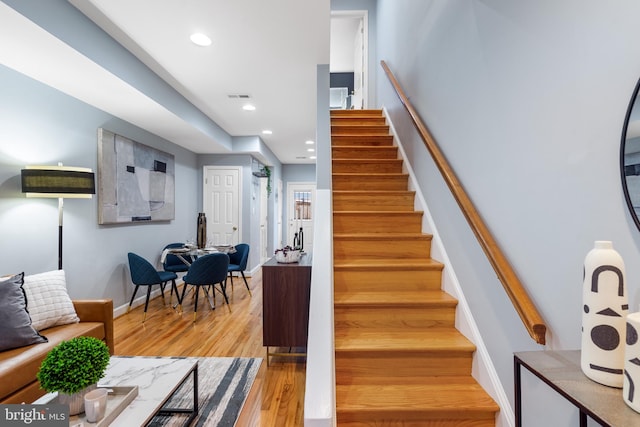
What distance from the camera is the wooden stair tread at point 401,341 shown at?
1785 millimetres

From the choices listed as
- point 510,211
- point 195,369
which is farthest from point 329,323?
point 195,369

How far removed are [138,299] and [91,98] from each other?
2629 millimetres

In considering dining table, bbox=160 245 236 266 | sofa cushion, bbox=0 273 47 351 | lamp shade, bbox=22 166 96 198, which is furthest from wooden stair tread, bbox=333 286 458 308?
dining table, bbox=160 245 236 266

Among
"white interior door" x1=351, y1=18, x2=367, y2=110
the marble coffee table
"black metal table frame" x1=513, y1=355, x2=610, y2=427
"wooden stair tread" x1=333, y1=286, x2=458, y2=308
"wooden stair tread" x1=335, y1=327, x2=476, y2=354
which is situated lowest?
the marble coffee table

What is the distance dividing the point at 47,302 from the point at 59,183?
99cm

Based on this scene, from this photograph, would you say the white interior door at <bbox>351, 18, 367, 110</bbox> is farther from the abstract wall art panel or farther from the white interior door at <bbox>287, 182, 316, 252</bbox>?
the white interior door at <bbox>287, 182, 316, 252</bbox>

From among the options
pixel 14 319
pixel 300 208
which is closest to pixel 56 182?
pixel 14 319

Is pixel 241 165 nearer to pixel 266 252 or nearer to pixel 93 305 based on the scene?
pixel 266 252

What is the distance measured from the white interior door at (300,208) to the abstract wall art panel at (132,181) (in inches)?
181

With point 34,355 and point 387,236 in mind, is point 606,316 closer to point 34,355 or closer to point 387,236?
point 387,236

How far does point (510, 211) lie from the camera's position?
4.95 ft

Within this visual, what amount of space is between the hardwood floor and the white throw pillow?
712mm

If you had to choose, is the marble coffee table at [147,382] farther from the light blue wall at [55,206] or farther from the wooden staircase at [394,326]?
the light blue wall at [55,206]

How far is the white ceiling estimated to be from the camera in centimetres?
221
